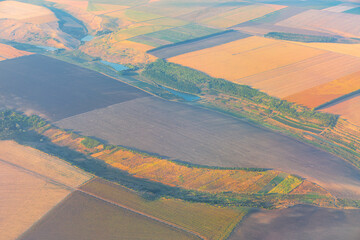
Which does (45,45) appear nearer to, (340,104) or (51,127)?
(51,127)

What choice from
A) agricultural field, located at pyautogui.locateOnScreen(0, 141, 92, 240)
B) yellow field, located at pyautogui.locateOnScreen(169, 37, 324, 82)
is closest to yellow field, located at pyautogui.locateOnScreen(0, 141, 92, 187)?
agricultural field, located at pyautogui.locateOnScreen(0, 141, 92, 240)

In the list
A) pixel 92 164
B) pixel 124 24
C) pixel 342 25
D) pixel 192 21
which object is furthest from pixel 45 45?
pixel 342 25

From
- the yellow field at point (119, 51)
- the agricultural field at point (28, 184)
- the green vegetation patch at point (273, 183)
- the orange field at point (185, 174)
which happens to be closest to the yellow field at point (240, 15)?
the yellow field at point (119, 51)

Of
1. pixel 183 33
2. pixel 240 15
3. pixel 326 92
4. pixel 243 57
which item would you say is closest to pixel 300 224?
pixel 326 92

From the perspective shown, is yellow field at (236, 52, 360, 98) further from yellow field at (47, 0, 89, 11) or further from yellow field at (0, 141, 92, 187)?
yellow field at (47, 0, 89, 11)

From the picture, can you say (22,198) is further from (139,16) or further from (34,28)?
(139,16)

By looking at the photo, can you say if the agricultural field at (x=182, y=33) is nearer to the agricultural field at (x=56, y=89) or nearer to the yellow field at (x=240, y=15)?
the yellow field at (x=240, y=15)
